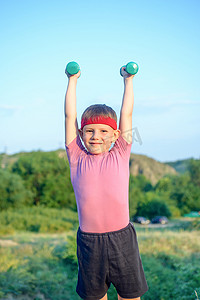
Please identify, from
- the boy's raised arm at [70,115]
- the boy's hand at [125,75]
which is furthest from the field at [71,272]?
the boy's hand at [125,75]

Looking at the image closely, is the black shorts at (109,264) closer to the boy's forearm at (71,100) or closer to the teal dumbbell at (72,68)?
the boy's forearm at (71,100)

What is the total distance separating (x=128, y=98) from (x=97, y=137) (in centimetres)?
35

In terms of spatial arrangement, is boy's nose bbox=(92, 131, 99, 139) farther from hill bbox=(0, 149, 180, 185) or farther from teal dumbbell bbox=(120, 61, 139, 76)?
hill bbox=(0, 149, 180, 185)

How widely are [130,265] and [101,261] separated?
7.2 inches

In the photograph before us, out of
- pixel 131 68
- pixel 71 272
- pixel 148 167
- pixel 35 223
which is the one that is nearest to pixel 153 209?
pixel 35 223

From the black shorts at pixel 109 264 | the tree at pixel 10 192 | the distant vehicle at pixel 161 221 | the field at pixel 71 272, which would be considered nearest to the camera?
the black shorts at pixel 109 264

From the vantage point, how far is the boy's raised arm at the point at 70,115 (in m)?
2.06

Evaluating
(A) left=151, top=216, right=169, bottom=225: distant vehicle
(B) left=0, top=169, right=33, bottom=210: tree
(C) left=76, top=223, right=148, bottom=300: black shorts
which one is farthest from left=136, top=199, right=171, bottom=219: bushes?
(C) left=76, top=223, right=148, bottom=300: black shorts

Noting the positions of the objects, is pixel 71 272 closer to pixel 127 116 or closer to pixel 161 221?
pixel 127 116

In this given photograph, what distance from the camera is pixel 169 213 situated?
27156 millimetres

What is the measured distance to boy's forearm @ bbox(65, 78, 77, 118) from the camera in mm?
2055

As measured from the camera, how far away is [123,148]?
2.06 metres

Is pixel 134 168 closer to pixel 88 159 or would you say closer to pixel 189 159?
pixel 189 159

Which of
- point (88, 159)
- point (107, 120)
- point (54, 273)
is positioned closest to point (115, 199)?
point (88, 159)
